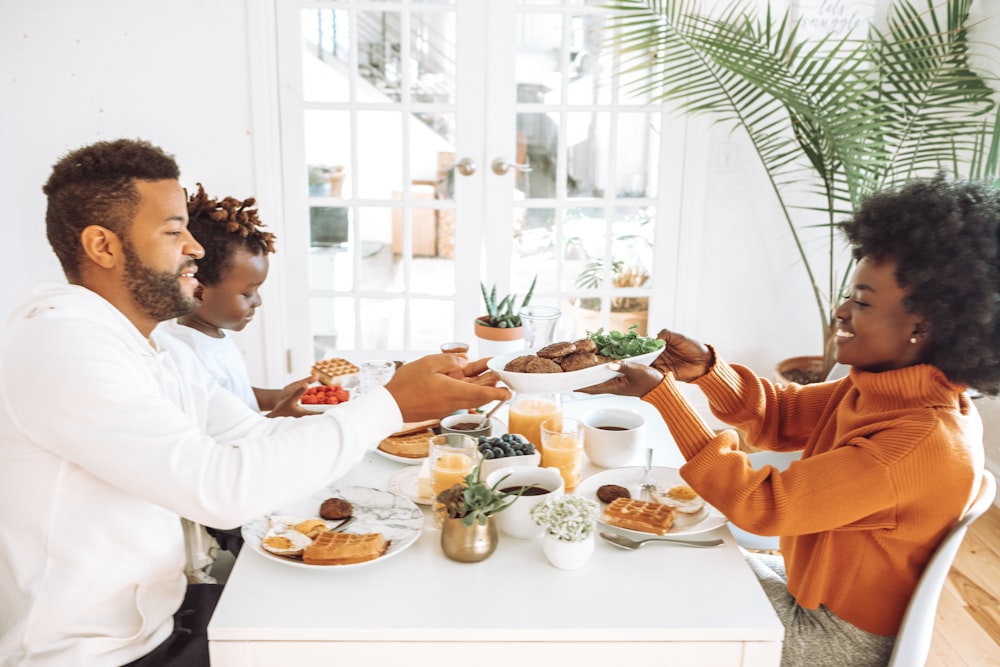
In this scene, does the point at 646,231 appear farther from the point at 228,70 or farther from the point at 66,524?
the point at 66,524

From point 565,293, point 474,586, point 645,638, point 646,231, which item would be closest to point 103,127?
point 565,293

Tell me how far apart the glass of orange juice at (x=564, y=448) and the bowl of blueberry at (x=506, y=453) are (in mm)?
24

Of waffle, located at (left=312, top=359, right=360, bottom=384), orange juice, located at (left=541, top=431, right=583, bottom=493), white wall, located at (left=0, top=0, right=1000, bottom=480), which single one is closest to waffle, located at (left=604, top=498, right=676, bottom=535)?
orange juice, located at (left=541, top=431, right=583, bottom=493)

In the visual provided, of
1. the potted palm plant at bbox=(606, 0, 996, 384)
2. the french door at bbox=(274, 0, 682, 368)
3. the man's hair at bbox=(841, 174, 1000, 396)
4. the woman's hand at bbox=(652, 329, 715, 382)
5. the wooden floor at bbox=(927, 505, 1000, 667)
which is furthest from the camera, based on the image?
the french door at bbox=(274, 0, 682, 368)

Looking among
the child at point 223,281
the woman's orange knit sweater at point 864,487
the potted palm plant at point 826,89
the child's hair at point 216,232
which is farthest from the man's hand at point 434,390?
the potted palm plant at point 826,89

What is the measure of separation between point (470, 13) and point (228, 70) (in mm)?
955

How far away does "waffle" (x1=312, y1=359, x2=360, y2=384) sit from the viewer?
2037 mm

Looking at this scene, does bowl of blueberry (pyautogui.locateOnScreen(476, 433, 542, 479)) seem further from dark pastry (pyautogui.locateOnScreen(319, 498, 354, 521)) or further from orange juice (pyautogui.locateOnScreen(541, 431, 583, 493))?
dark pastry (pyautogui.locateOnScreen(319, 498, 354, 521))

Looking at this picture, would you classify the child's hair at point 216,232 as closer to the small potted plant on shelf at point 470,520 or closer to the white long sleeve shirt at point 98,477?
the white long sleeve shirt at point 98,477

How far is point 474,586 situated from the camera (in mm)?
1223

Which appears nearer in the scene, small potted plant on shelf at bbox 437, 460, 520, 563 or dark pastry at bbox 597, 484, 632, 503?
small potted plant on shelf at bbox 437, 460, 520, 563

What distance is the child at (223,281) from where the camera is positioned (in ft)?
6.60

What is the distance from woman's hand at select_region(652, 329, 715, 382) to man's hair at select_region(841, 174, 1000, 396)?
45 cm

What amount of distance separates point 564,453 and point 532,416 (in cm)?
15
